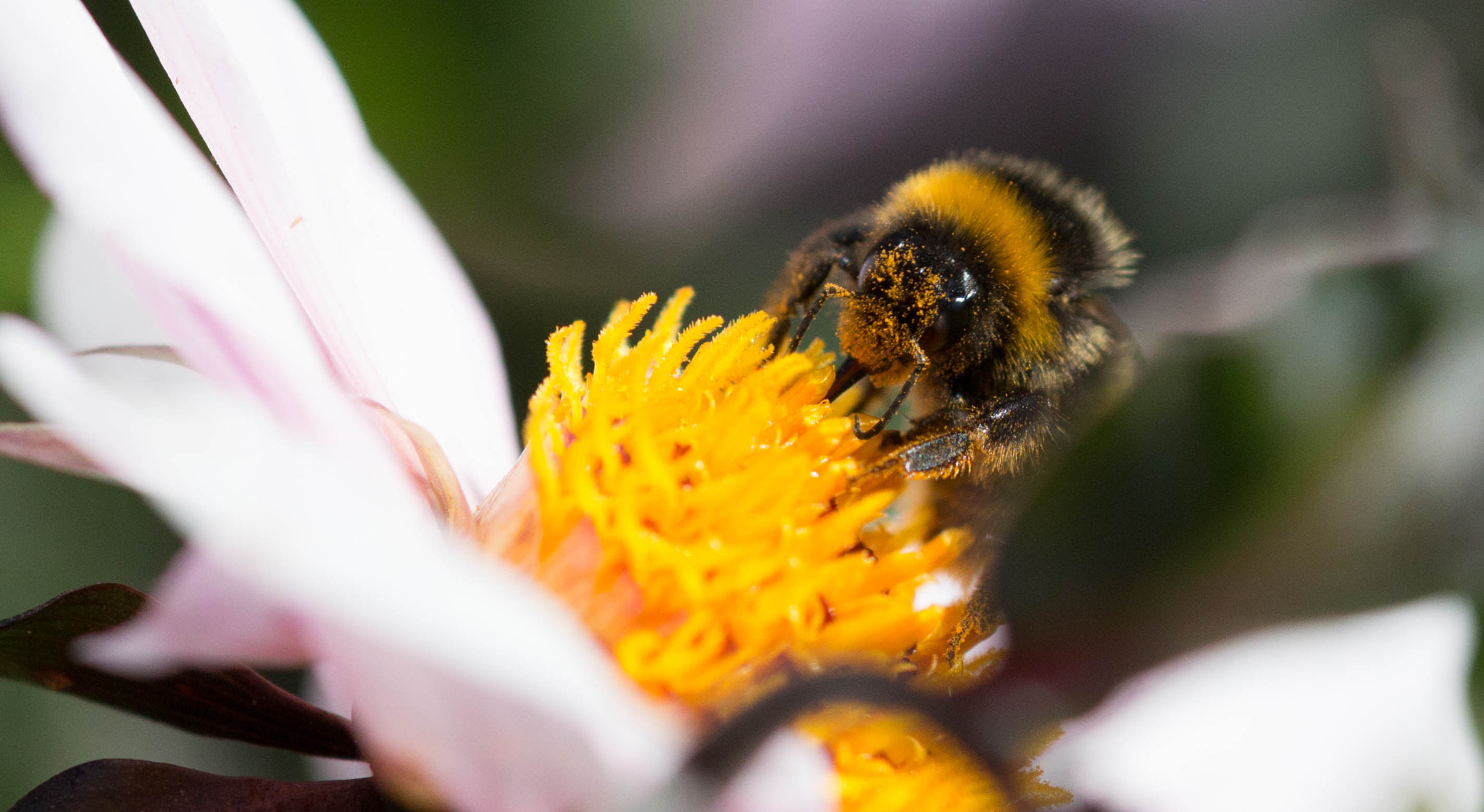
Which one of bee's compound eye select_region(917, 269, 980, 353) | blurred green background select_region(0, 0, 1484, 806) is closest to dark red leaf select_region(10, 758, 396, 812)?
bee's compound eye select_region(917, 269, 980, 353)

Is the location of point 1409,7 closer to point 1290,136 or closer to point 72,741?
point 1290,136

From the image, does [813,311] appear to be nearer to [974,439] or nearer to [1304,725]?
[974,439]

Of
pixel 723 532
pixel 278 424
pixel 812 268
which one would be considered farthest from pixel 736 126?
pixel 278 424

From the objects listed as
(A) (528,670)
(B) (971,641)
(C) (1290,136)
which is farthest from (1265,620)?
(C) (1290,136)

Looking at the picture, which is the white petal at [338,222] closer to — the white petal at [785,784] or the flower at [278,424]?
the flower at [278,424]

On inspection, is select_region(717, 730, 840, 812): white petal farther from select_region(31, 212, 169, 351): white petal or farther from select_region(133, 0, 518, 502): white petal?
select_region(31, 212, 169, 351): white petal

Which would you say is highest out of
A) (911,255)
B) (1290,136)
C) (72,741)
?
(1290,136)

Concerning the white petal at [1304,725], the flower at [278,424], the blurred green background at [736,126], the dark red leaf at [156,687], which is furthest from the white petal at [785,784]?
the blurred green background at [736,126]
